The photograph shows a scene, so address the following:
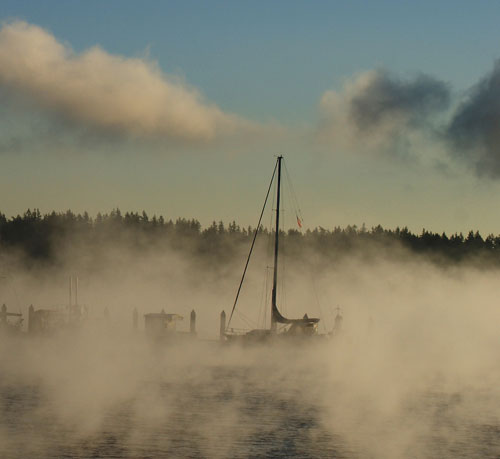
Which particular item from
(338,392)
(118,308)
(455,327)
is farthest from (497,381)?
(118,308)

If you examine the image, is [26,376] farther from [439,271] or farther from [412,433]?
[439,271]

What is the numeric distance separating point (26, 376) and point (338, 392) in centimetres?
2086

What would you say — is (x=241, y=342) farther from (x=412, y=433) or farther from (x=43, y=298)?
(x=43, y=298)

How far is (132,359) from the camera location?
3063 inches

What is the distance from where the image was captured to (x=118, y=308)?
149625mm

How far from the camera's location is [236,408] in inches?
1959

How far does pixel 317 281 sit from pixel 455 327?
5683cm

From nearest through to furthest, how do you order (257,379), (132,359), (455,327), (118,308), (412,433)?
(412,433), (257,379), (132,359), (455,327), (118,308)

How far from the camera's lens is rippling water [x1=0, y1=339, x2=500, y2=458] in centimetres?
3878

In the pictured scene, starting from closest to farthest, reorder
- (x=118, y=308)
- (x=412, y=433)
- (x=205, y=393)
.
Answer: (x=412, y=433), (x=205, y=393), (x=118, y=308)

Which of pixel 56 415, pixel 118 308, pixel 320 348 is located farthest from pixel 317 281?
pixel 56 415

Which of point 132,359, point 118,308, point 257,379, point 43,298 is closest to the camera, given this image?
point 257,379

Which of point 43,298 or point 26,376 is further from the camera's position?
point 43,298

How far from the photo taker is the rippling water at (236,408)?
38.8m
